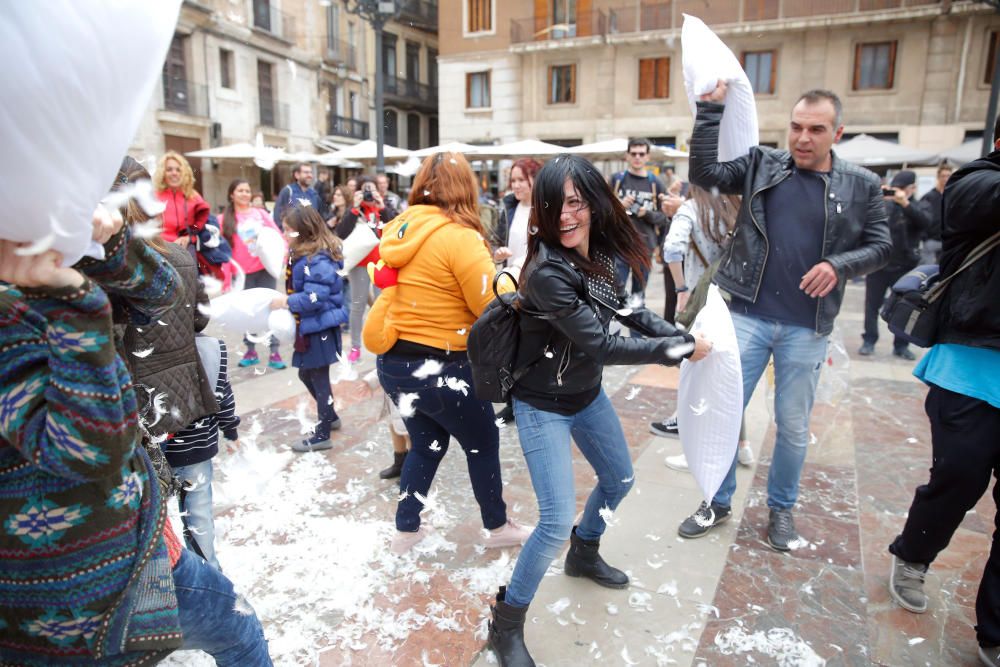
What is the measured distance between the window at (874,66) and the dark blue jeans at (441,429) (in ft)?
75.5

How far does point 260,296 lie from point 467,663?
2.21m

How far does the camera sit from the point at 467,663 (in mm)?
2475

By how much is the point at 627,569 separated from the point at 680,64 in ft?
71.1

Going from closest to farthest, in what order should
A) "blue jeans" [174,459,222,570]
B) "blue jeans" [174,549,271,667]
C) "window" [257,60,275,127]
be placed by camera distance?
1. "blue jeans" [174,549,271,667]
2. "blue jeans" [174,459,222,570]
3. "window" [257,60,275,127]

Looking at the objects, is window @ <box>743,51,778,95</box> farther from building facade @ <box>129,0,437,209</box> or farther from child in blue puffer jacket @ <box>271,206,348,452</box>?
child in blue puffer jacket @ <box>271,206,348,452</box>

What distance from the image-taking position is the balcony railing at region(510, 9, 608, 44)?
76.1 ft

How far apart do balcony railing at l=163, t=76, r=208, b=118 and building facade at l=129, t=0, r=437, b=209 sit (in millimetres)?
31

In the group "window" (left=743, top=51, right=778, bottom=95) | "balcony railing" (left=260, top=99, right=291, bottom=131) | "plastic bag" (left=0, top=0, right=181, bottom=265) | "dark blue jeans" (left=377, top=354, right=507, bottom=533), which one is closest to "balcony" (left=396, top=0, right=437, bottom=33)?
"balcony railing" (left=260, top=99, right=291, bottom=131)

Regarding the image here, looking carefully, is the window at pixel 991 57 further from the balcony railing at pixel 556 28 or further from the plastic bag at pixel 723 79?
the plastic bag at pixel 723 79

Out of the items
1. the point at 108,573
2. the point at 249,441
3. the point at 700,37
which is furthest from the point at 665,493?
the point at 108,573

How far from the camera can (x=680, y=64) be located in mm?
21688

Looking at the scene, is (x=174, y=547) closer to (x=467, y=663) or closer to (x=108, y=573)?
(x=108, y=573)

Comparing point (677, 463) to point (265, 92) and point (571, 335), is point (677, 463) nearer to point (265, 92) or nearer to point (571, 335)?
point (571, 335)

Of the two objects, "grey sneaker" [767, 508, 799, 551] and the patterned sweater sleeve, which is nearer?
the patterned sweater sleeve
